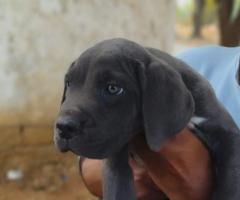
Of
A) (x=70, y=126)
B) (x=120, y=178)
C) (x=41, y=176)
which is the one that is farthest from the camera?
(x=41, y=176)

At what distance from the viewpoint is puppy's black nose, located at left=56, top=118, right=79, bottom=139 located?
149 centimetres

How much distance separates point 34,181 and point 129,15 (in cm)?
133

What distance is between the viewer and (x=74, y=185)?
173 inches

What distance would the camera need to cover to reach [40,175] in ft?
14.8

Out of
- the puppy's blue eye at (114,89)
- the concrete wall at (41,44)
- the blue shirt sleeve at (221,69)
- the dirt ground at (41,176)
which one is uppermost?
the puppy's blue eye at (114,89)

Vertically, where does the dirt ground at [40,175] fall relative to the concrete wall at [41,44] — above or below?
below

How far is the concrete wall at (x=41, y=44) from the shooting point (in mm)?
4562

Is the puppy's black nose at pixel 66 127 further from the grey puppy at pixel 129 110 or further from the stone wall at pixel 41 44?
the stone wall at pixel 41 44

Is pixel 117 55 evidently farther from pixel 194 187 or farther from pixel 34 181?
pixel 34 181

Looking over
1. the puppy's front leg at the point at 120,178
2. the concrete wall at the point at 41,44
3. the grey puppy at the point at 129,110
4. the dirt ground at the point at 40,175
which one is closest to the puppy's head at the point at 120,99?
the grey puppy at the point at 129,110

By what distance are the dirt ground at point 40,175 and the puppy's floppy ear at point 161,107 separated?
260cm

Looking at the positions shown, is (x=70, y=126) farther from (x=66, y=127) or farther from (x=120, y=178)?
(x=120, y=178)

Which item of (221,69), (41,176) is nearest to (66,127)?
(221,69)

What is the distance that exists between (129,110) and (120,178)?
23cm
